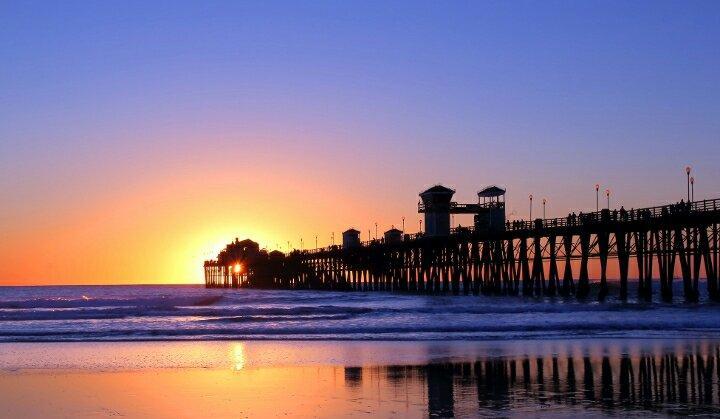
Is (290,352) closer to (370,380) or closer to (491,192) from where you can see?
(370,380)

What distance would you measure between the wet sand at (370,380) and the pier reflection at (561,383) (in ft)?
0.07

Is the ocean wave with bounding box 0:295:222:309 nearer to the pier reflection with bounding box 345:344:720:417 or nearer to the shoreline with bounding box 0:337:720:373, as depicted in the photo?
the shoreline with bounding box 0:337:720:373

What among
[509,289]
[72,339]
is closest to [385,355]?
[72,339]

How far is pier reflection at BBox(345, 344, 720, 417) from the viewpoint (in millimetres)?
12671

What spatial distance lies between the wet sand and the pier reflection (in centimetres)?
2

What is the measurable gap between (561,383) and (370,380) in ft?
10.3

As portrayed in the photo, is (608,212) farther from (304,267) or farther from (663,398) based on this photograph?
(304,267)

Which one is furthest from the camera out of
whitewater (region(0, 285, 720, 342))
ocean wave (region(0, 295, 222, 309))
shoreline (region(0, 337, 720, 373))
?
ocean wave (region(0, 295, 222, 309))

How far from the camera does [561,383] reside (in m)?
14.9

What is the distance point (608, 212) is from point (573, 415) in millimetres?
35314

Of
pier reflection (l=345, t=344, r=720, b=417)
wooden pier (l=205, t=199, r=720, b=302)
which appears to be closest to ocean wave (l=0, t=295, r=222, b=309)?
wooden pier (l=205, t=199, r=720, b=302)

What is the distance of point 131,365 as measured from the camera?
18812 millimetres

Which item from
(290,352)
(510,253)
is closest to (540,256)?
(510,253)

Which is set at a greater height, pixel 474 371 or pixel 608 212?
pixel 608 212
